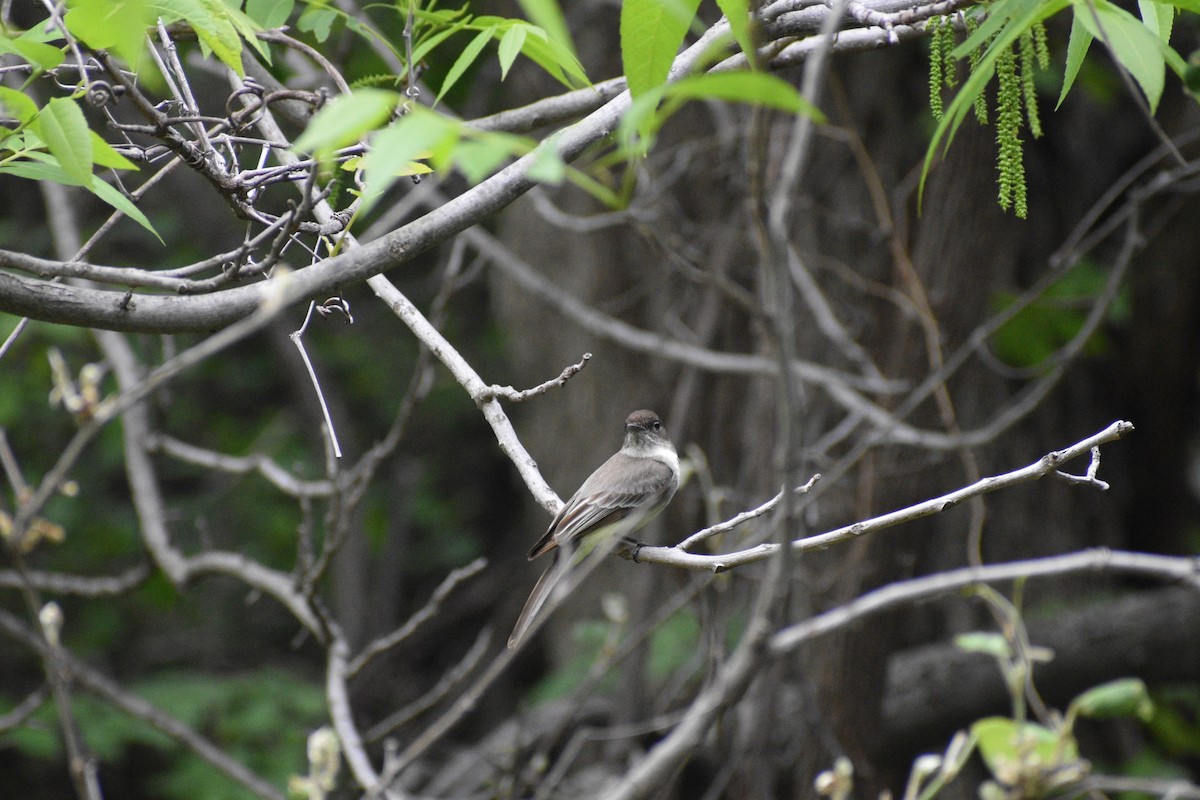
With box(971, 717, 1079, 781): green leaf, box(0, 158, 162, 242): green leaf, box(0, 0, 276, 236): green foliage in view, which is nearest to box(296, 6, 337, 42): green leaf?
box(0, 0, 276, 236): green foliage

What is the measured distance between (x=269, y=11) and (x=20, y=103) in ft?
3.45

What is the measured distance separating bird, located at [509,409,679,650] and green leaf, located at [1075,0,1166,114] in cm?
196

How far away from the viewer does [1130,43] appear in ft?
6.38

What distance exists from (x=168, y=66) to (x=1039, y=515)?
703cm

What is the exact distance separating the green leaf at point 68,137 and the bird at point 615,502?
1844 mm

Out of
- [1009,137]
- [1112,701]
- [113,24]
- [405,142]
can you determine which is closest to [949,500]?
[1009,137]

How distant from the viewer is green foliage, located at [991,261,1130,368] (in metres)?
7.61

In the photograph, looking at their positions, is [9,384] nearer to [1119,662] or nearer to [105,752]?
[105,752]

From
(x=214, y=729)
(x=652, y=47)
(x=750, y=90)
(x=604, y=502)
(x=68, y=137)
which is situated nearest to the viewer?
(x=750, y=90)

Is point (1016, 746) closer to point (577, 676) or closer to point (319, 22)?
point (319, 22)

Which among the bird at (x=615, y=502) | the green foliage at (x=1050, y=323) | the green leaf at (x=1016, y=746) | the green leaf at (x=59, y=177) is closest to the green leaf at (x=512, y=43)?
the green leaf at (x=59, y=177)

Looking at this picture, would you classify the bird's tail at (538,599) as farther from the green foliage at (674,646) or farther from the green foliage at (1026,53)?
the green foliage at (674,646)

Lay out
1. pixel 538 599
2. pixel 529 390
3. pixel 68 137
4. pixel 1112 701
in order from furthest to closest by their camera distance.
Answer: pixel 538 599 → pixel 1112 701 → pixel 529 390 → pixel 68 137

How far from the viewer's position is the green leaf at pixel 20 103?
2.06 m
